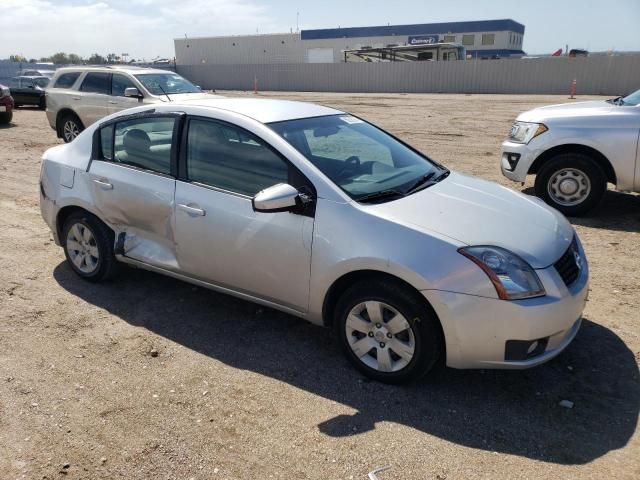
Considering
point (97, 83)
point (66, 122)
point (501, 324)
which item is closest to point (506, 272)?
point (501, 324)

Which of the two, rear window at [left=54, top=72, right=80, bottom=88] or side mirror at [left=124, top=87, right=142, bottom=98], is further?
rear window at [left=54, top=72, right=80, bottom=88]

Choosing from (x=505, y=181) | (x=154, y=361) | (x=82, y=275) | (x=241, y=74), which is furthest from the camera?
(x=241, y=74)

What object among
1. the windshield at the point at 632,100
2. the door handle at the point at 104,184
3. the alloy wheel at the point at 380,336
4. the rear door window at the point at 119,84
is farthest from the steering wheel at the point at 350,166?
the rear door window at the point at 119,84

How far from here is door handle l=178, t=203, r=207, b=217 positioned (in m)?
3.83

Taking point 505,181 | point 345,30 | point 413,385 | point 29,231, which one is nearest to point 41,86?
point 29,231

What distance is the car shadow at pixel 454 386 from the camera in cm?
292

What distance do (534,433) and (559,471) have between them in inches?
11.7

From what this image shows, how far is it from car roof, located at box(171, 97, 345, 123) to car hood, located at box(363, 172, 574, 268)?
1.10m

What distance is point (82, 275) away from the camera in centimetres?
488

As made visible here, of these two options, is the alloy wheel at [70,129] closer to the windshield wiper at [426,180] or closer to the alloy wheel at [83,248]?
the alloy wheel at [83,248]

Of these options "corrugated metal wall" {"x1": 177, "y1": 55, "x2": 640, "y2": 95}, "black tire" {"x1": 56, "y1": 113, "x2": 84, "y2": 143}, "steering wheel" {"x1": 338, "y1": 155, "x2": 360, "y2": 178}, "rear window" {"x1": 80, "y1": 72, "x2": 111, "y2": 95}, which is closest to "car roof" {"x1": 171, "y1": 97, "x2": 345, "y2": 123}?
"steering wheel" {"x1": 338, "y1": 155, "x2": 360, "y2": 178}

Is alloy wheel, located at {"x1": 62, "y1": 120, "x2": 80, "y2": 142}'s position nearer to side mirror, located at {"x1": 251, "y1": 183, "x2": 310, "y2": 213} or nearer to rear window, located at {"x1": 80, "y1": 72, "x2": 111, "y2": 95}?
rear window, located at {"x1": 80, "y1": 72, "x2": 111, "y2": 95}

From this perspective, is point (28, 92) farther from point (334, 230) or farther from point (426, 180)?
point (334, 230)

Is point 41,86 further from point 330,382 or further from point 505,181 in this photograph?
point 330,382
